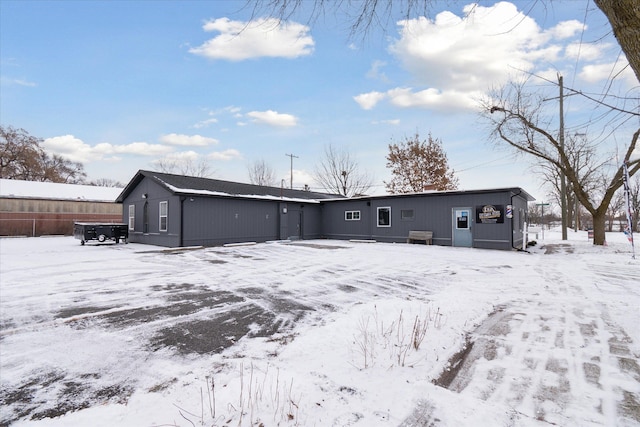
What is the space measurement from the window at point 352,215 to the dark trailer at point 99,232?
1377 centimetres

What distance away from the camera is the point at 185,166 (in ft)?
140

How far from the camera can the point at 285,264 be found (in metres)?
10.1

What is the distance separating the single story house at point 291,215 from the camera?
14578mm

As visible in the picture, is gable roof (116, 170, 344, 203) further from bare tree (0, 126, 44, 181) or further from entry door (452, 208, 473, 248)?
bare tree (0, 126, 44, 181)

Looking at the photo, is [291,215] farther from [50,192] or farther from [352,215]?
[50,192]

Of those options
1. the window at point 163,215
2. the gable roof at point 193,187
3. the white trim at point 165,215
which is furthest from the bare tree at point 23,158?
the window at point 163,215

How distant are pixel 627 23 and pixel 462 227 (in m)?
14.7

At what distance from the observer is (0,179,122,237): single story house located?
22.9 m

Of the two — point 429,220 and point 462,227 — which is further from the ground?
point 429,220

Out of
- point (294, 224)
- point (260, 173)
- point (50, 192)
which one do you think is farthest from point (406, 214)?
point (260, 173)

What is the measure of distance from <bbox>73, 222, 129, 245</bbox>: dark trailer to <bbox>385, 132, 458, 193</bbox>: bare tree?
2521 centimetres

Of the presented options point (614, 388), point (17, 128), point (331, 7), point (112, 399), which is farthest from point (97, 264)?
point (17, 128)

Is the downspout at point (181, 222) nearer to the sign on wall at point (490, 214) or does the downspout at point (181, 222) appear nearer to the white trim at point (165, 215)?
the white trim at point (165, 215)

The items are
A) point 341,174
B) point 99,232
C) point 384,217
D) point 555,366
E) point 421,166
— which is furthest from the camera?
point 341,174
